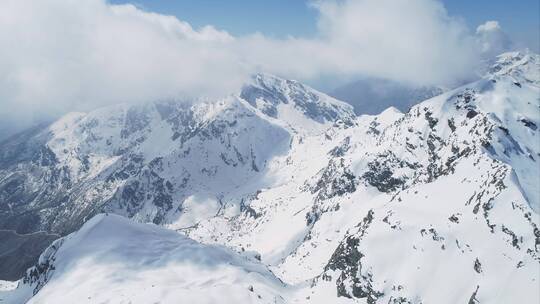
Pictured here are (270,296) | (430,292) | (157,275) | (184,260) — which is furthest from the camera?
(184,260)

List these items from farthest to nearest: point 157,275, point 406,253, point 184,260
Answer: point 184,260 → point 157,275 → point 406,253

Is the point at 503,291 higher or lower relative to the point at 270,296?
higher

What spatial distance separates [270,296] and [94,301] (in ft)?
160

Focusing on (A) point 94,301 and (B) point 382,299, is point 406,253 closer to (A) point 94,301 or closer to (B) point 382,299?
(B) point 382,299

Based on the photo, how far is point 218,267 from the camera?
182000mm

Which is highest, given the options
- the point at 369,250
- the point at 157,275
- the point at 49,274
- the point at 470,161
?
the point at 470,161

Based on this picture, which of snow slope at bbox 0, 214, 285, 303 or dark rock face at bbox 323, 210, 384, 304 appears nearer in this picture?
dark rock face at bbox 323, 210, 384, 304

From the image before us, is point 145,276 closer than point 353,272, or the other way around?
point 353,272

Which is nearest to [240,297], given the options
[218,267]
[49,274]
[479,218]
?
[218,267]

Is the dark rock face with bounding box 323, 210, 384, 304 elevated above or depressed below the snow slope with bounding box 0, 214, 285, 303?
above

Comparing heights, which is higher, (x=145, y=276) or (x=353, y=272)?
(x=353, y=272)

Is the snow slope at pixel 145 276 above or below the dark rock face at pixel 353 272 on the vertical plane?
below

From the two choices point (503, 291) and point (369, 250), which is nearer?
point (503, 291)

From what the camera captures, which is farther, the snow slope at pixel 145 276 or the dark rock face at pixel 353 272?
the snow slope at pixel 145 276
